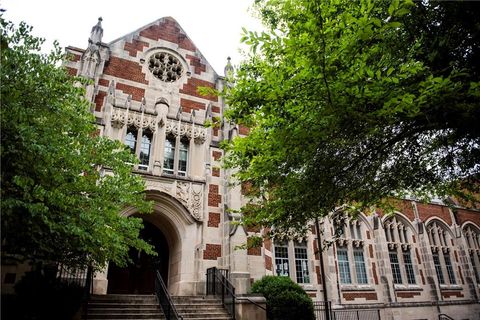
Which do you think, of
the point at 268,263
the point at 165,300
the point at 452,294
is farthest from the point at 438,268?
the point at 165,300

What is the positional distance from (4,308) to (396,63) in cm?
939

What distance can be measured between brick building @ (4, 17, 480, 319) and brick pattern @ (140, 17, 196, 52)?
5 cm

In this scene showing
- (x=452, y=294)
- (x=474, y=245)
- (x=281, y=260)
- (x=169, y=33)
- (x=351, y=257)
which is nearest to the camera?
(x=281, y=260)

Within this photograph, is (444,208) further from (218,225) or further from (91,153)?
(91,153)

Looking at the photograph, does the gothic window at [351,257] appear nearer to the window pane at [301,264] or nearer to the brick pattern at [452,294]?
the window pane at [301,264]

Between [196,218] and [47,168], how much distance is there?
23.3 ft

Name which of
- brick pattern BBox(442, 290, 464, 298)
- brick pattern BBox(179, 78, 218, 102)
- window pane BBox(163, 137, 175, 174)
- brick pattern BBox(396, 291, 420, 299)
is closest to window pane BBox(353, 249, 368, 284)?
brick pattern BBox(396, 291, 420, 299)

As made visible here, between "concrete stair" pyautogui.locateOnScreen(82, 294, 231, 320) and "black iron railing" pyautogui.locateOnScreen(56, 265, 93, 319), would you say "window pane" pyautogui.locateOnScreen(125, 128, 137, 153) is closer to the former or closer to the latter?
"black iron railing" pyautogui.locateOnScreen(56, 265, 93, 319)

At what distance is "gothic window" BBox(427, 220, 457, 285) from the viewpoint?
19.6 metres

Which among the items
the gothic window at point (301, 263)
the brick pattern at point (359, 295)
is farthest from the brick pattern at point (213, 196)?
the brick pattern at point (359, 295)

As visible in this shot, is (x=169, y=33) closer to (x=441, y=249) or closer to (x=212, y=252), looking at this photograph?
(x=212, y=252)

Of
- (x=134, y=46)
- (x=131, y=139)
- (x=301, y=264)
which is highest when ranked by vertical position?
(x=134, y=46)

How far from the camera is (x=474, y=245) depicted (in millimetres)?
21906

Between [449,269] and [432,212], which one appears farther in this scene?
[432,212]
